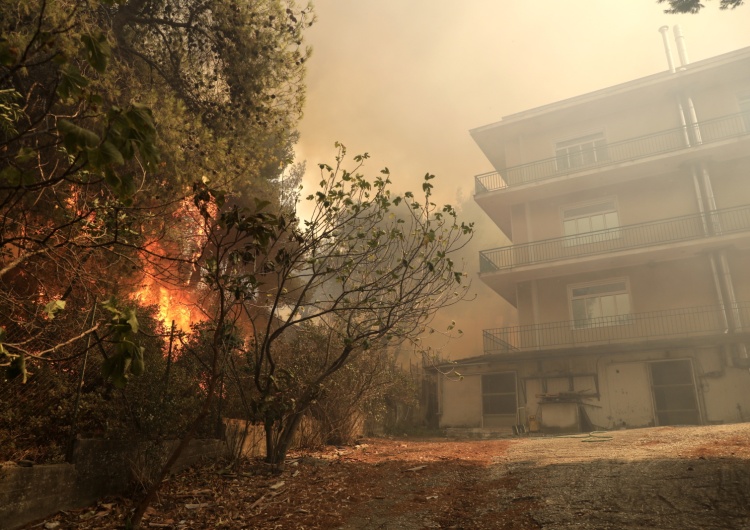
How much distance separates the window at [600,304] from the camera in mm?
19000

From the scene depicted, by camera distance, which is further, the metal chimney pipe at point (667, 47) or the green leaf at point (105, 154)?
the metal chimney pipe at point (667, 47)

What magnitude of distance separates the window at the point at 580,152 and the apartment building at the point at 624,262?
0.06 metres

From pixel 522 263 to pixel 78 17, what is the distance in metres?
17.0

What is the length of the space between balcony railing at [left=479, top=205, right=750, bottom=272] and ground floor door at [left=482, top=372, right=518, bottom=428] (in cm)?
445

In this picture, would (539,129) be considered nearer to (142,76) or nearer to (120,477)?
(142,76)

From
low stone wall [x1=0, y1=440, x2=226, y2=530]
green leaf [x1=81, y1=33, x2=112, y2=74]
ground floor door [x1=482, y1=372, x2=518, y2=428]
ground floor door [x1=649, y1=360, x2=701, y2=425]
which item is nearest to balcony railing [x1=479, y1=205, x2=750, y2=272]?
ground floor door [x1=649, y1=360, x2=701, y2=425]

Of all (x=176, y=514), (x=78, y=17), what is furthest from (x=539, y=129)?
(x=176, y=514)

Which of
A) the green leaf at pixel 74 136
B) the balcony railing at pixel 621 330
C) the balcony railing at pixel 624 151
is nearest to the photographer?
the green leaf at pixel 74 136

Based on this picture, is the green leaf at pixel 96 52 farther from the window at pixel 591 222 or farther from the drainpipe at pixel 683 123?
the drainpipe at pixel 683 123

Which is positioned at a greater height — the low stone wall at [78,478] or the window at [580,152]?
the window at [580,152]

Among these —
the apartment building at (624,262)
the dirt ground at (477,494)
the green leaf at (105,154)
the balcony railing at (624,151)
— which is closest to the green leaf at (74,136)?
the green leaf at (105,154)

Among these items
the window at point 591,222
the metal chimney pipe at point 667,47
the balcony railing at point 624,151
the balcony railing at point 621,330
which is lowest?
the balcony railing at point 621,330

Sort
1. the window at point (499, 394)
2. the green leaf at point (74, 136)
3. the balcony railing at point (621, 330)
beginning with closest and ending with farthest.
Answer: the green leaf at point (74, 136) < the balcony railing at point (621, 330) < the window at point (499, 394)

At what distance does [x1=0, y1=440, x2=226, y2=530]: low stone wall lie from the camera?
14.6ft
